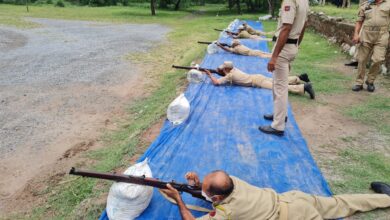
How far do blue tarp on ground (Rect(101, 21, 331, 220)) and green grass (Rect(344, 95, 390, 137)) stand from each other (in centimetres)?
111

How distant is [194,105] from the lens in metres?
5.76

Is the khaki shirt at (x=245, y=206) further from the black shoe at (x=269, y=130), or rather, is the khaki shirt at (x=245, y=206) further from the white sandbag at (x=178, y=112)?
the white sandbag at (x=178, y=112)

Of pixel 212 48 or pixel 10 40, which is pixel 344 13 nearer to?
pixel 212 48

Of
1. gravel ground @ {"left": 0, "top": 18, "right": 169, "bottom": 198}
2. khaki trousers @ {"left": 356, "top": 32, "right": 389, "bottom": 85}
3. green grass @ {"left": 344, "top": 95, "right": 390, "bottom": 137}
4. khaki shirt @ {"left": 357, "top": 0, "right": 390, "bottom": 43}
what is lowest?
gravel ground @ {"left": 0, "top": 18, "right": 169, "bottom": 198}

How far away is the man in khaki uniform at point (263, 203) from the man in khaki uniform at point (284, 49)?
4.97 feet

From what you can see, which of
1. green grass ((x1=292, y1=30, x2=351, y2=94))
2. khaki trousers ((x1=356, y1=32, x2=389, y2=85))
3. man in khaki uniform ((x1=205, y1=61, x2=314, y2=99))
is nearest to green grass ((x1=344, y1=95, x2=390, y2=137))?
khaki trousers ((x1=356, y1=32, x2=389, y2=85))

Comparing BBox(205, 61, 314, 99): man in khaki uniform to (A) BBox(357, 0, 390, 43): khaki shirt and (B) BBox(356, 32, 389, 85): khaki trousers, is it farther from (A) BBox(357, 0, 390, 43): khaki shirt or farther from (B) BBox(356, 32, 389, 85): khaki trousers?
(A) BBox(357, 0, 390, 43): khaki shirt

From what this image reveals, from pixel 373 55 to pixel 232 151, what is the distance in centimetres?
384

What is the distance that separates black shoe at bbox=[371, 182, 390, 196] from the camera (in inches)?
133

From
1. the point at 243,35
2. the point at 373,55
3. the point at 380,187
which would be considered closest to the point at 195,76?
the point at 373,55

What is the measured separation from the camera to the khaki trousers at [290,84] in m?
6.45

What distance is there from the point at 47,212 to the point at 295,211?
238 cm

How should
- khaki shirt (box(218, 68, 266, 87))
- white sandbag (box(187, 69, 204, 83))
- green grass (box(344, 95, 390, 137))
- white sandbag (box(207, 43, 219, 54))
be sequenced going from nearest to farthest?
green grass (box(344, 95, 390, 137))
khaki shirt (box(218, 68, 266, 87))
white sandbag (box(187, 69, 204, 83))
white sandbag (box(207, 43, 219, 54))

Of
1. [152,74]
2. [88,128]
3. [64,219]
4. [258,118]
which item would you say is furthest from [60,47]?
[64,219]
